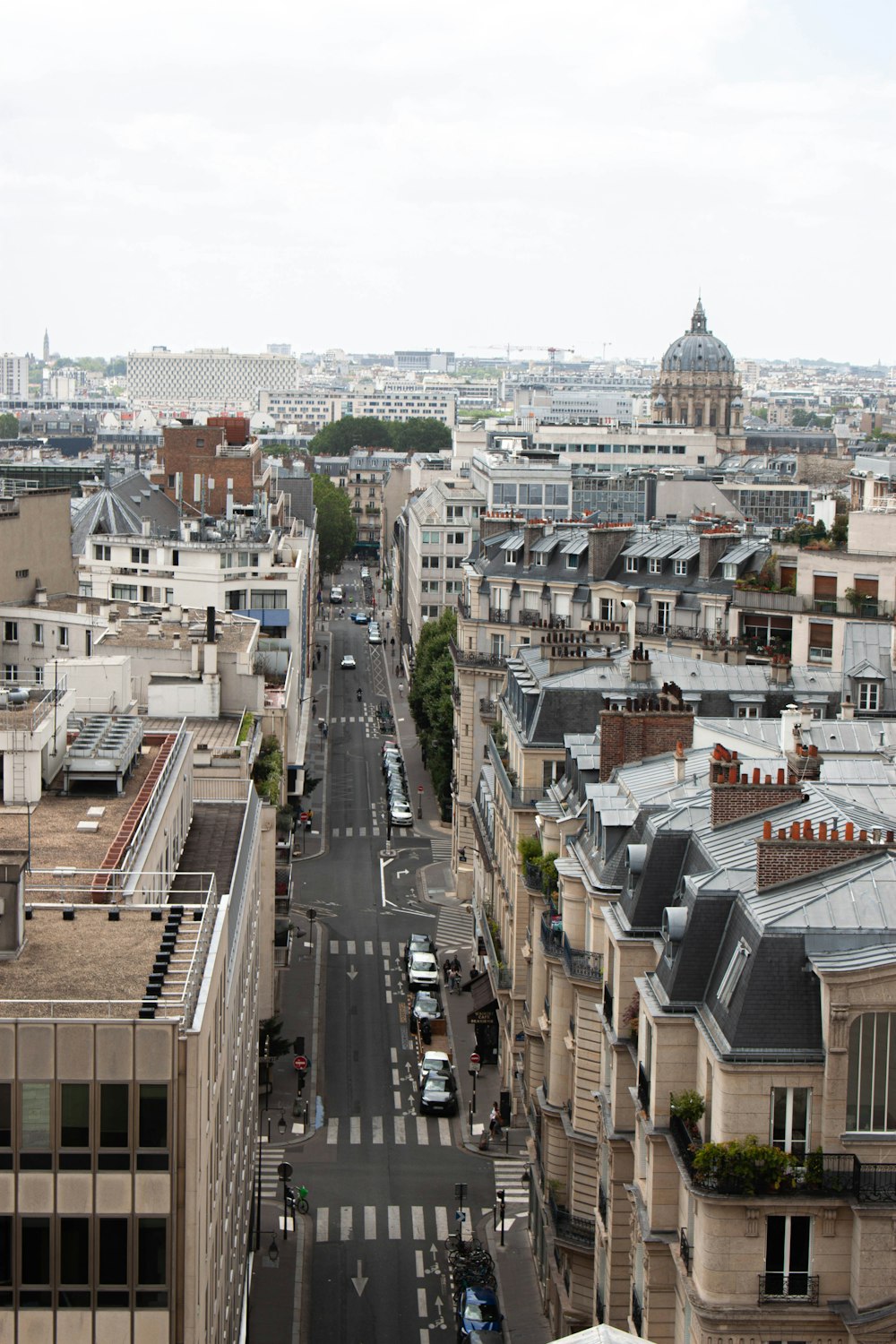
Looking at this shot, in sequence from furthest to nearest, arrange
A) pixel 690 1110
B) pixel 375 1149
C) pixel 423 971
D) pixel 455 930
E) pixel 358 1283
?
pixel 455 930 < pixel 423 971 < pixel 375 1149 < pixel 358 1283 < pixel 690 1110

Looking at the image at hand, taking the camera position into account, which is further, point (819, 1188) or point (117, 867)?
point (117, 867)

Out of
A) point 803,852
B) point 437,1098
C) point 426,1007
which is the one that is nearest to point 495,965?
point 437,1098

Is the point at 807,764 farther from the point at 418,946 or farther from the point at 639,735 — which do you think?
the point at 418,946

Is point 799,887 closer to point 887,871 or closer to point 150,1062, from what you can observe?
point 887,871

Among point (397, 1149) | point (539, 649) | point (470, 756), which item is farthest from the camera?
point (470, 756)

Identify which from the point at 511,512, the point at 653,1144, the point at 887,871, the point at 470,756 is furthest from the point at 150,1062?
the point at 511,512

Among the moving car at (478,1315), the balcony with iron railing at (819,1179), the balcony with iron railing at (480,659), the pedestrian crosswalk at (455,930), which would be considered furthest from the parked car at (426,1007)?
the balcony with iron railing at (819,1179)
